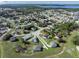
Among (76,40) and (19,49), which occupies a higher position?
(76,40)

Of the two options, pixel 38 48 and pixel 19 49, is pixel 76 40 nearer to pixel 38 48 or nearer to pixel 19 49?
pixel 38 48

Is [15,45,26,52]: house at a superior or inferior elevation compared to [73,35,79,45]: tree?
inferior

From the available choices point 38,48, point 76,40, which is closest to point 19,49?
point 38,48

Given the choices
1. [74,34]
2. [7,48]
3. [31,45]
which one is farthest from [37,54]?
[74,34]

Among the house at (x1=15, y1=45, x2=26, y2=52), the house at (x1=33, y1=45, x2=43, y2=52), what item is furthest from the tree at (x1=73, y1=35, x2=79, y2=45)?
the house at (x1=15, y1=45, x2=26, y2=52)

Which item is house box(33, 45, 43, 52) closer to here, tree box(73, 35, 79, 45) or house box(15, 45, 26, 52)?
house box(15, 45, 26, 52)

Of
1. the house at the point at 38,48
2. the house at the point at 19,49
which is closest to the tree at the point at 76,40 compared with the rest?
the house at the point at 38,48

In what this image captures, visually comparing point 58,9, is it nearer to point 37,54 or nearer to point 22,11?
point 22,11

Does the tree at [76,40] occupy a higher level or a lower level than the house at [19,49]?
higher

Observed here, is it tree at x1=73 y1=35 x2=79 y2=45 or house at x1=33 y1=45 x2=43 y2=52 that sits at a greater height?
tree at x1=73 y1=35 x2=79 y2=45

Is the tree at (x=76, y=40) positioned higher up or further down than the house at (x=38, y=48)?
higher up

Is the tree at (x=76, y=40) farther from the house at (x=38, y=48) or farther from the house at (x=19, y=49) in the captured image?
the house at (x=19, y=49)
